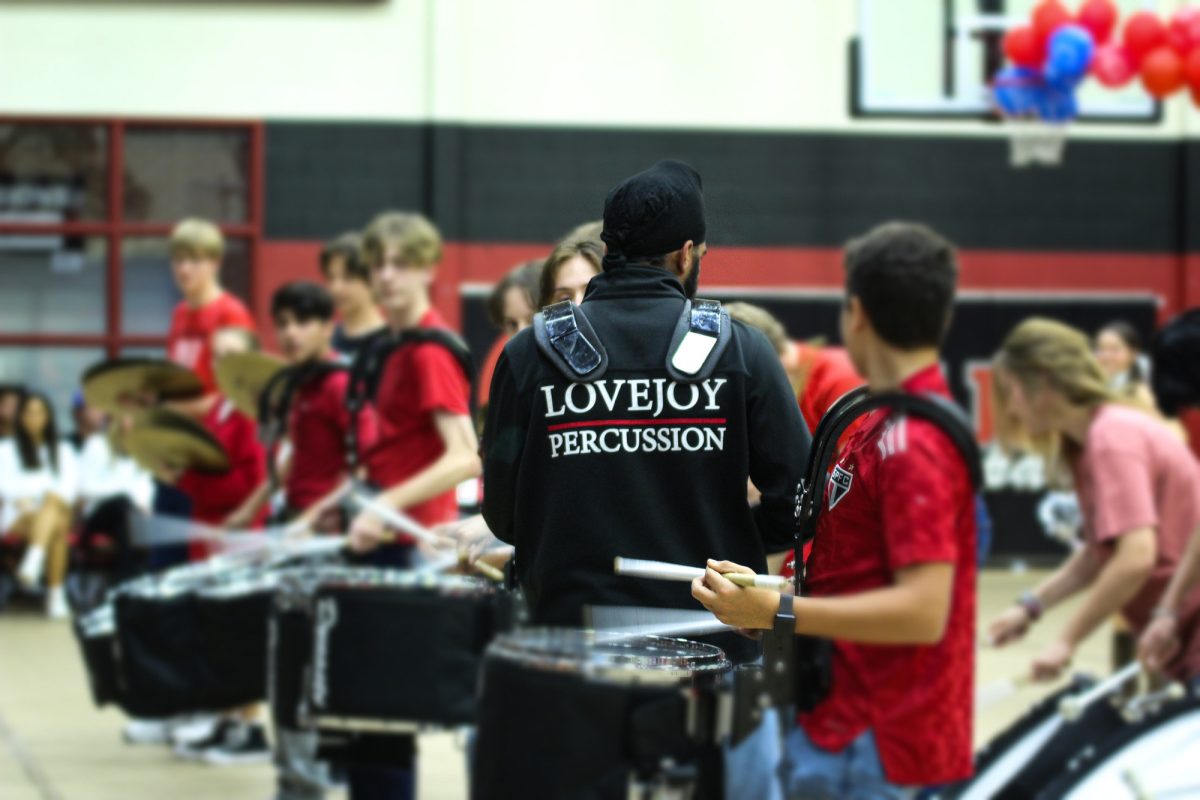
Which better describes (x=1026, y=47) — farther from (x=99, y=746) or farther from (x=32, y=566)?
(x=32, y=566)

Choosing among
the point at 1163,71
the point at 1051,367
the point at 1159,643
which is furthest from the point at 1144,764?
the point at 1163,71

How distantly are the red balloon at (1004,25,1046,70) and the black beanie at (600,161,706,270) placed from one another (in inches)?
370

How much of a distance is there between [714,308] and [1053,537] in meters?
13.1

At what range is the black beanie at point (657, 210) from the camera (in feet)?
4.75

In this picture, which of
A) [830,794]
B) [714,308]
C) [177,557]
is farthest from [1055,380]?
[177,557]

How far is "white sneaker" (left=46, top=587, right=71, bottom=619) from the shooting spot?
11578 millimetres

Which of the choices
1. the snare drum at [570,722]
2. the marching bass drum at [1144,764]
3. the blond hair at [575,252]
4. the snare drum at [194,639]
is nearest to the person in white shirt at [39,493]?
the snare drum at [194,639]

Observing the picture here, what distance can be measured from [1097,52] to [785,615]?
9.49m

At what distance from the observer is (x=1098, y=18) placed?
10109 mm

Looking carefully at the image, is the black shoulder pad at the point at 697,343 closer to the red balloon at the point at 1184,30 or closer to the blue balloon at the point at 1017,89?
the red balloon at the point at 1184,30

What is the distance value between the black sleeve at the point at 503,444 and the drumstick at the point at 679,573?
0.13 metres

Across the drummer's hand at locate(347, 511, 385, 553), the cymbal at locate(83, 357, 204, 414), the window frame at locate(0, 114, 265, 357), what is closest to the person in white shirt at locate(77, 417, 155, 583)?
the window frame at locate(0, 114, 265, 357)

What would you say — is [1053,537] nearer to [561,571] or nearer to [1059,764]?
[1059,764]

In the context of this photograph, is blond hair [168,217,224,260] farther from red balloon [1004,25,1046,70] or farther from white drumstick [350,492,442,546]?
red balloon [1004,25,1046,70]
